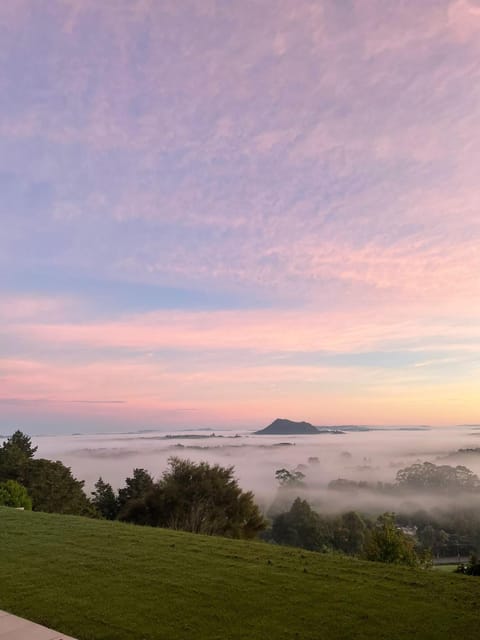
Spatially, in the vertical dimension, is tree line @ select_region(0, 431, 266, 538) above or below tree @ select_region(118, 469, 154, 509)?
above

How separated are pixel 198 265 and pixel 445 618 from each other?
75.8 feet

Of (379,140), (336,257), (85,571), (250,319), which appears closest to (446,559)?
(250,319)

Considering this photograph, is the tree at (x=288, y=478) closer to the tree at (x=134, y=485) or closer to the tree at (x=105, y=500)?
the tree at (x=105, y=500)

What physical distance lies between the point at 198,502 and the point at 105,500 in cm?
2862

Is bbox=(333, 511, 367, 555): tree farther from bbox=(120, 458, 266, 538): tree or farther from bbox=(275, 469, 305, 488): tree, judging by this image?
bbox=(275, 469, 305, 488): tree

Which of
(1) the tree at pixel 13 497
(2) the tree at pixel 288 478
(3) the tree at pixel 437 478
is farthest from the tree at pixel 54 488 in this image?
(3) the tree at pixel 437 478

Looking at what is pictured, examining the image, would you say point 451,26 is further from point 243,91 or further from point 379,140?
point 243,91

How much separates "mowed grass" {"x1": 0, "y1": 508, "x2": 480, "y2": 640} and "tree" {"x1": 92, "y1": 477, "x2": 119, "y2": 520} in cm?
5209

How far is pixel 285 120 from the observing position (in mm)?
18672

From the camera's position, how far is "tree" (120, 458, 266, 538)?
1410 inches

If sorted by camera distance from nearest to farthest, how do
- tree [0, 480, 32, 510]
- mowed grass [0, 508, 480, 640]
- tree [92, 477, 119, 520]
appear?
mowed grass [0, 508, 480, 640] → tree [0, 480, 32, 510] → tree [92, 477, 119, 520]

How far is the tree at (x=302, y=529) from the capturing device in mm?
72812

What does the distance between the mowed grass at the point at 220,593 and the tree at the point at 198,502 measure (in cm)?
2590

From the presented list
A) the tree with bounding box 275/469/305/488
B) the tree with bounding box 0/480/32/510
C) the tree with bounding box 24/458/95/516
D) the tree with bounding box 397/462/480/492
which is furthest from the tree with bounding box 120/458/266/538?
the tree with bounding box 397/462/480/492
